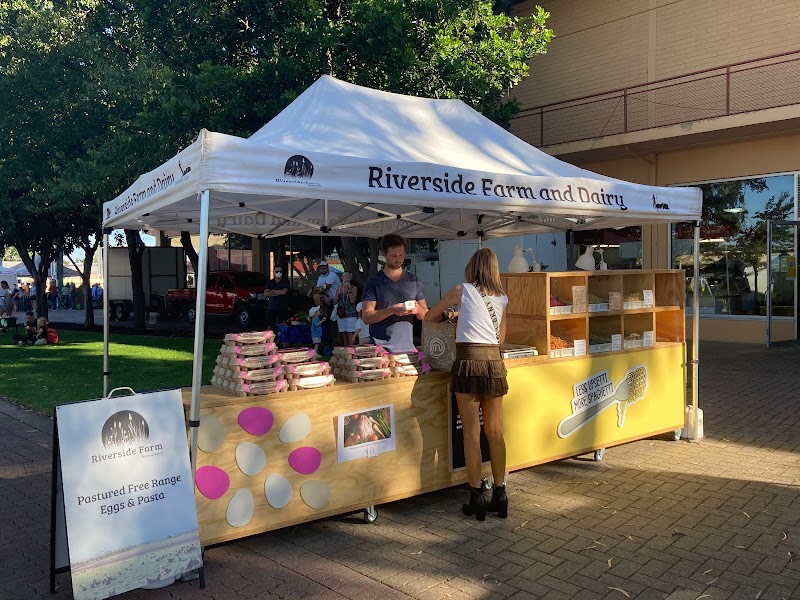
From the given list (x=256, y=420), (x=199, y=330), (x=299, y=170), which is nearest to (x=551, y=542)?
(x=256, y=420)

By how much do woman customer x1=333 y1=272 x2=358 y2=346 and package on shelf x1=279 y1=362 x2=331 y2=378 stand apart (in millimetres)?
7541

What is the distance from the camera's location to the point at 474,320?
4.68 m

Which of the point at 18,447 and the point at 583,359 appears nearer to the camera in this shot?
the point at 583,359

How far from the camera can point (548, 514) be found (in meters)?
4.96

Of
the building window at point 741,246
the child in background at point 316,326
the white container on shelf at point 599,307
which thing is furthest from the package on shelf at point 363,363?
the building window at point 741,246

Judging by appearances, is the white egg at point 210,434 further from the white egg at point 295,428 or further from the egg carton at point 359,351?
the egg carton at point 359,351

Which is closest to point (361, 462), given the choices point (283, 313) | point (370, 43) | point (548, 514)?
point (548, 514)

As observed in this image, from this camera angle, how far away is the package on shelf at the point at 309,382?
14.9 feet

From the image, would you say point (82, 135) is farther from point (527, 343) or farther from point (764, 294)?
point (764, 294)

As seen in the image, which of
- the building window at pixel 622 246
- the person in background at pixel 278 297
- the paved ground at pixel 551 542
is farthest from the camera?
the building window at pixel 622 246

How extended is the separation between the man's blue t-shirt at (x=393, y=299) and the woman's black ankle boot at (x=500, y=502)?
4.10 feet

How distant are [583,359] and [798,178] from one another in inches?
426

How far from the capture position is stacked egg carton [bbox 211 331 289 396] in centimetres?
441

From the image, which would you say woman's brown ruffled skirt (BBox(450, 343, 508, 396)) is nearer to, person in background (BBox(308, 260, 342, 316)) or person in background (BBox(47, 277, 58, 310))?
person in background (BBox(308, 260, 342, 316))
